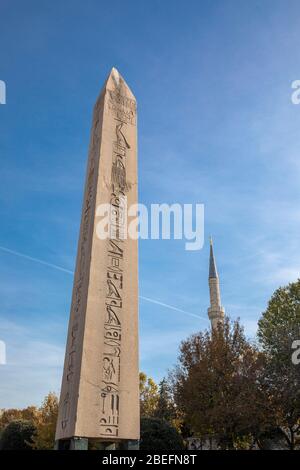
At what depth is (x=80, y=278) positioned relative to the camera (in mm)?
7148

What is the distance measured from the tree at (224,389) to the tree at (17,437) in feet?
31.9

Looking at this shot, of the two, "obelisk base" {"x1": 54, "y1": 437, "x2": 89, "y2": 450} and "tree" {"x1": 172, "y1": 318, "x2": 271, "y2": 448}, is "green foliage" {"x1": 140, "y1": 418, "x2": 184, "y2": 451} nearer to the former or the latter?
"tree" {"x1": 172, "y1": 318, "x2": 271, "y2": 448}

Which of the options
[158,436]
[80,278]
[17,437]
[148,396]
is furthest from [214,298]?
[80,278]

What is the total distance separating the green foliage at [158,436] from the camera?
1781 centimetres

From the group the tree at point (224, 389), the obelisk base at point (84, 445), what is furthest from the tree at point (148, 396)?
the obelisk base at point (84, 445)

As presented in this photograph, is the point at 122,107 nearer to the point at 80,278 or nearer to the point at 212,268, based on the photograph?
the point at 80,278

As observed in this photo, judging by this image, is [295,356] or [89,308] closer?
[89,308]

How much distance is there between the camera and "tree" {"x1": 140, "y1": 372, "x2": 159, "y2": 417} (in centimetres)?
2917

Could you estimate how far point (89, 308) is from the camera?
21.3 feet

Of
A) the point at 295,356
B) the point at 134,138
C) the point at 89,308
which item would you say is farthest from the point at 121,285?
the point at 295,356

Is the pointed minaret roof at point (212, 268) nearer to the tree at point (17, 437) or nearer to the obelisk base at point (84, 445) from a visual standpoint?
Answer: the tree at point (17, 437)

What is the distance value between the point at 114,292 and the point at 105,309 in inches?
14.7
